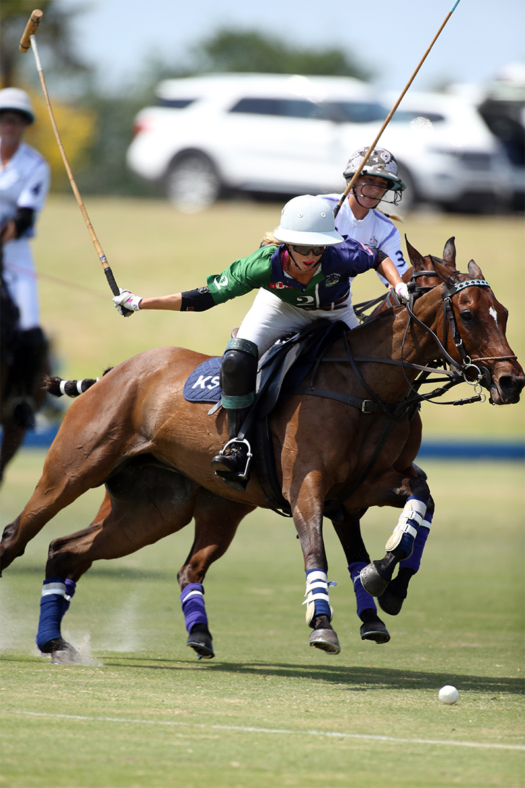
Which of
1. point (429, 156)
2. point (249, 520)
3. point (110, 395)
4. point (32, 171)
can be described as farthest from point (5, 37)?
point (110, 395)

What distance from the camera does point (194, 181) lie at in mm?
27312

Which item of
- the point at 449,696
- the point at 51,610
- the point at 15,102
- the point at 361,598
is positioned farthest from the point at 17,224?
the point at 449,696

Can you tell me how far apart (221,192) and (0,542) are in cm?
2105

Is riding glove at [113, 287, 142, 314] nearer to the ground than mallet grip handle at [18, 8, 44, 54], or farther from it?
nearer to the ground

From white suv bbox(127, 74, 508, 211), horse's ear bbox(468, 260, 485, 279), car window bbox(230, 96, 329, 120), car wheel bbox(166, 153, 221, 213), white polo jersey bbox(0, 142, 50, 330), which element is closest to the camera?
horse's ear bbox(468, 260, 485, 279)

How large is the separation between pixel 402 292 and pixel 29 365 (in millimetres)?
4474

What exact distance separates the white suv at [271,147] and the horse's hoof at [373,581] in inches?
716

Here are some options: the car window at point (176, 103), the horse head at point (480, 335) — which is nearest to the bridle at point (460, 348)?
the horse head at point (480, 335)

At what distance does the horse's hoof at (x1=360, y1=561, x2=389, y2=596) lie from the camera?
214 inches

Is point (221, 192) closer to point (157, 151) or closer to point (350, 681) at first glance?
point (157, 151)

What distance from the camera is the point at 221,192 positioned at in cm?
2694

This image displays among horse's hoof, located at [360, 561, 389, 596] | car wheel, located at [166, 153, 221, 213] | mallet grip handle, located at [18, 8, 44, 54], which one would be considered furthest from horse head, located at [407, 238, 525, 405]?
car wheel, located at [166, 153, 221, 213]

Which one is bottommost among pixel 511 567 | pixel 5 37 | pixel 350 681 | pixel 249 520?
pixel 249 520

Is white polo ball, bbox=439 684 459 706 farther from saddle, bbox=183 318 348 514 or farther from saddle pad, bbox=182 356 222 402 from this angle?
saddle pad, bbox=182 356 222 402
